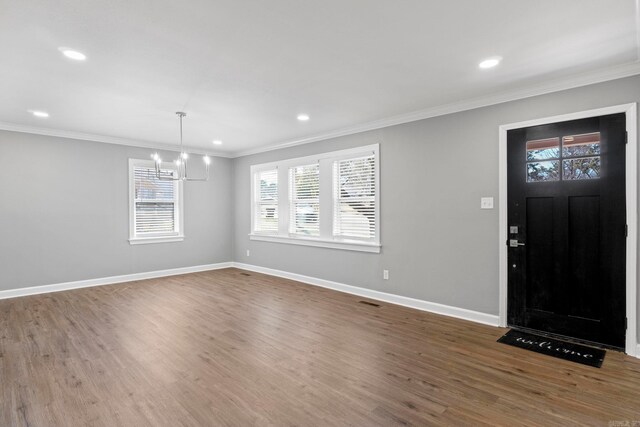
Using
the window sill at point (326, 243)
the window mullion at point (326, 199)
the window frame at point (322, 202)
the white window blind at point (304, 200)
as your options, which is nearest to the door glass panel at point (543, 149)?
the window frame at point (322, 202)

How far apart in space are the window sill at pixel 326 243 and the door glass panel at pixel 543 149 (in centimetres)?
224

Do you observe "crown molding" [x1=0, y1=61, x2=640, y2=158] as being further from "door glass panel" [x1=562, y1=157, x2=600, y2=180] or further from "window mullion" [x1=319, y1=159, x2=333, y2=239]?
"door glass panel" [x1=562, y1=157, x2=600, y2=180]

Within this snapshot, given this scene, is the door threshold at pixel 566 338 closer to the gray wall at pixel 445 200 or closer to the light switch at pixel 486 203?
the gray wall at pixel 445 200

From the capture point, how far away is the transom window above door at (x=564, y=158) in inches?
123

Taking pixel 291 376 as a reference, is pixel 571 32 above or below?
above

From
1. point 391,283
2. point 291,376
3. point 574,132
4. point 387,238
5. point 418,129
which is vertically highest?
point 418,129

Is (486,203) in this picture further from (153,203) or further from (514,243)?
(153,203)

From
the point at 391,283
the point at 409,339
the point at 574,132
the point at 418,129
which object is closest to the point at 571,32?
the point at 574,132

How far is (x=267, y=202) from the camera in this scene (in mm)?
6828

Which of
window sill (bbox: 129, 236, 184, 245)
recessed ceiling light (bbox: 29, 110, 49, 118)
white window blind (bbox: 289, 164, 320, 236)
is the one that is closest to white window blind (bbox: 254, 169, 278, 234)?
white window blind (bbox: 289, 164, 320, 236)

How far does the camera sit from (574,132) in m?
3.22

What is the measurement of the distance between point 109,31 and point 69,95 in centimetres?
186

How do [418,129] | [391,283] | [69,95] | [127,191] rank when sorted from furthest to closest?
[127,191] < [391,283] < [418,129] < [69,95]

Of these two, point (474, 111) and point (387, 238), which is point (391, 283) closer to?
point (387, 238)
